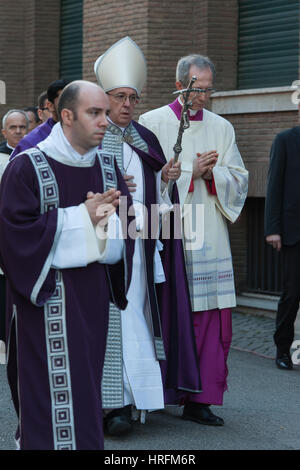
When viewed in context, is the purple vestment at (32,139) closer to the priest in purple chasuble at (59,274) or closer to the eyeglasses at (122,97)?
the eyeglasses at (122,97)

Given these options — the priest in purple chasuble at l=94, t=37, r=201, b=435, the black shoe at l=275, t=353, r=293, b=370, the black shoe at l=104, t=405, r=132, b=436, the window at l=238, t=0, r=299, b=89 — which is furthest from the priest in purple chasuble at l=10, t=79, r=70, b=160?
the window at l=238, t=0, r=299, b=89

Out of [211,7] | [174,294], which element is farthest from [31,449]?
[211,7]

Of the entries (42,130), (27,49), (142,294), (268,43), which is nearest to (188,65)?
(42,130)

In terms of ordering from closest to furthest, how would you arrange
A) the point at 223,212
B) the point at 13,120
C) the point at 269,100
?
1. the point at 223,212
2. the point at 13,120
3. the point at 269,100

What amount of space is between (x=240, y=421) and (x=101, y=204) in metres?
2.63

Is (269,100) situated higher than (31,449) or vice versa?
(269,100)

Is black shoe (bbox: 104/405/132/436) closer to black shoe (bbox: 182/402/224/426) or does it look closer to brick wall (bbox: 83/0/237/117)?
black shoe (bbox: 182/402/224/426)

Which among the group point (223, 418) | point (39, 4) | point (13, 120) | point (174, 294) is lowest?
point (223, 418)

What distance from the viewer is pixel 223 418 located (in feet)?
22.7

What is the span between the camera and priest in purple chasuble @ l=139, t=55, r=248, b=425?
6.80 metres

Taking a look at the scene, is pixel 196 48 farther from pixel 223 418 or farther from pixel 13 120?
pixel 223 418

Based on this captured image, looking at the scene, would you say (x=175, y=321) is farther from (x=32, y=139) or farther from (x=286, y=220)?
(x=286, y=220)

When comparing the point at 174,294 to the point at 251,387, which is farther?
the point at 251,387

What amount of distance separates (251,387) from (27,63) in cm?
988
